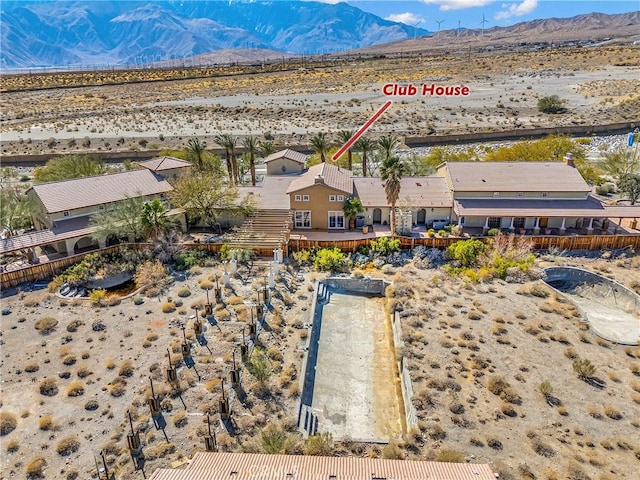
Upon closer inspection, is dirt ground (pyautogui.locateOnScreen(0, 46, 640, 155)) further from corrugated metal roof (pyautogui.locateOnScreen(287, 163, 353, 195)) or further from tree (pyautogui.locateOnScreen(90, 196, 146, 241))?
tree (pyautogui.locateOnScreen(90, 196, 146, 241))

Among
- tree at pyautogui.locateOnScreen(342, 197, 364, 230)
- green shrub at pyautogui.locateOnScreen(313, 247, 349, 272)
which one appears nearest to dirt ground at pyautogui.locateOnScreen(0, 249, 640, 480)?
green shrub at pyautogui.locateOnScreen(313, 247, 349, 272)

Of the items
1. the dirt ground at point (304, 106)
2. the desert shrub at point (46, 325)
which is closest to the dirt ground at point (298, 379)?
the desert shrub at point (46, 325)

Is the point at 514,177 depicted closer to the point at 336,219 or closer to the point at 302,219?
the point at 336,219

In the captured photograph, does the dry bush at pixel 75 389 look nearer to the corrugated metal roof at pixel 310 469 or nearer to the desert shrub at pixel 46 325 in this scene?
the desert shrub at pixel 46 325

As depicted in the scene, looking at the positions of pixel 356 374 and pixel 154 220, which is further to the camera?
pixel 154 220

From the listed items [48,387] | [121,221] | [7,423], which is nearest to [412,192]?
[121,221]

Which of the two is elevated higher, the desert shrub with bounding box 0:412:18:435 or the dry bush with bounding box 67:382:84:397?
the dry bush with bounding box 67:382:84:397

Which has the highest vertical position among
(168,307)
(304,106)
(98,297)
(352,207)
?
(304,106)
